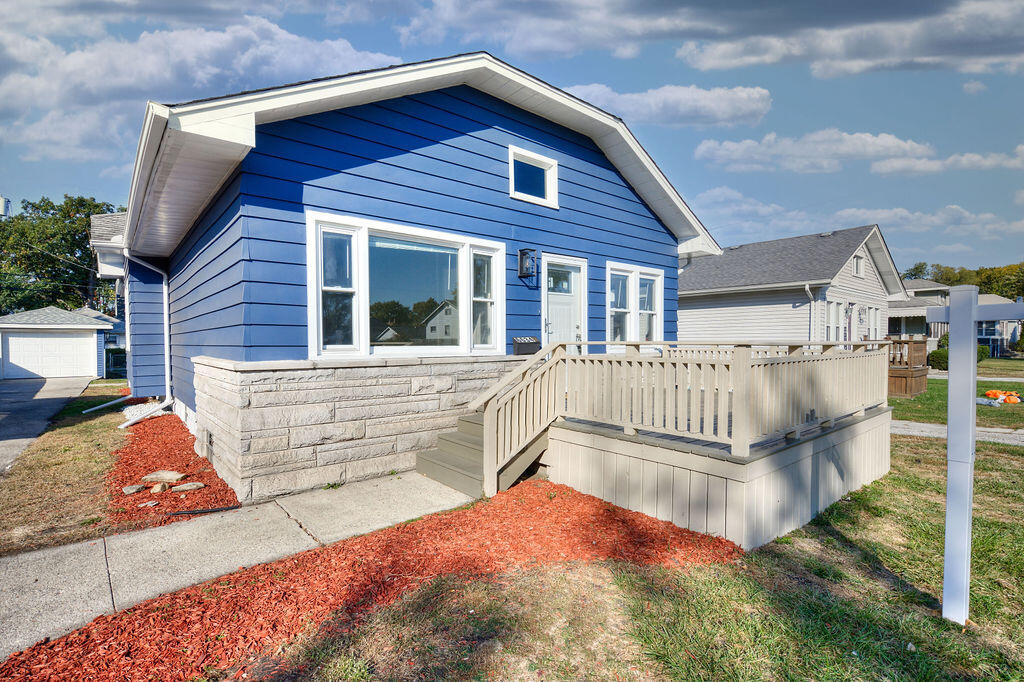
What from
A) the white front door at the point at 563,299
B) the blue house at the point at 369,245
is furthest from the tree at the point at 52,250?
Answer: the white front door at the point at 563,299

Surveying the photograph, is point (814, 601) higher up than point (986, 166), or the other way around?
point (986, 166)

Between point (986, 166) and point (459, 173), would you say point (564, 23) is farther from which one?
point (986, 166)

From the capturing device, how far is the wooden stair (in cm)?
487

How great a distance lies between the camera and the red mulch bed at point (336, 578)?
2.35 metres

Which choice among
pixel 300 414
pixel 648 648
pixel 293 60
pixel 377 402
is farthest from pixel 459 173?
pixel 293 60

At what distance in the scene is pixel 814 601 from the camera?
2988 mm

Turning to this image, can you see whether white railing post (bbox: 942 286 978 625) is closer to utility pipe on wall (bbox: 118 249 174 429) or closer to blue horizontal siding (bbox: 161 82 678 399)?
blue horizontal siding (bbox: 161 82 678 399)

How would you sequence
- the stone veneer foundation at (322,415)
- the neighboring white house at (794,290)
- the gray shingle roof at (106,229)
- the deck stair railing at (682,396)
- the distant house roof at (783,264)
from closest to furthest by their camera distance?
1. the deck stair railing at (682,396)
2. the stone veneer foundation at (322,415)
3. the gray shingle roof at (106,229)
4. the neighboring white house at (794,290)
5. the distant house roof at (783,264)

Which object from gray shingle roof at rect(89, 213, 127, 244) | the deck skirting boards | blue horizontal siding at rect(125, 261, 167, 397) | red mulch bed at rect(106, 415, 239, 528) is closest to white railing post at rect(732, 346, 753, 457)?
the deck skirting boards

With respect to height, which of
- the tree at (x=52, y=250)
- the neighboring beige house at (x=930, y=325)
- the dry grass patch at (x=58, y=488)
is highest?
the tree at (x=52, y=250)

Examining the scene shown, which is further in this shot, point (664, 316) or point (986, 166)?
point (986, 166)

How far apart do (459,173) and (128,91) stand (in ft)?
115

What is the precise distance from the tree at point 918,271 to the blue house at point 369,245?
92667 millimetres

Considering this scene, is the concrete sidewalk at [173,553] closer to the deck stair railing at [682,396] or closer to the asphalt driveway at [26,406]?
the deck stair railing at [682,396]
